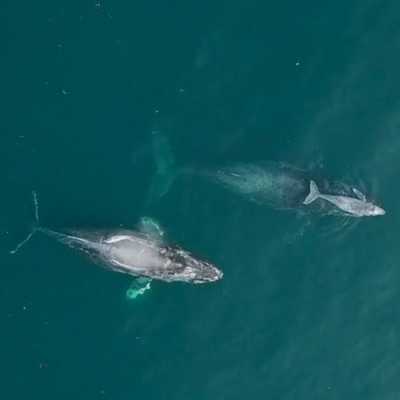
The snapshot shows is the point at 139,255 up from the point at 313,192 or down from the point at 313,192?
down

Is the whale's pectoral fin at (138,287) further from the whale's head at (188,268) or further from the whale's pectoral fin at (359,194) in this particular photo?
the whale's pectoral fin at (359,194)

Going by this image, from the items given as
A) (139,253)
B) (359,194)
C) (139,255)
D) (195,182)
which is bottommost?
(139,255)

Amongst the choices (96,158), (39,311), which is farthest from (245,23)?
(39,311)

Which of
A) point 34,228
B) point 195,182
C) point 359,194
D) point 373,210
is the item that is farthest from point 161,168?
point 373,210

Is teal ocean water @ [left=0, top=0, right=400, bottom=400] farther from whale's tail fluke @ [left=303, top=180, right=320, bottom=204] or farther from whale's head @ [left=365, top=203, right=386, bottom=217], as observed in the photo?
whale's tail fluke @ [left=303, top=180, right=320, bottom=204]

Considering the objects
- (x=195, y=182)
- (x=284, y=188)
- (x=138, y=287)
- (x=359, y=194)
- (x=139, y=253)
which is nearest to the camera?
(x=139, y=253)

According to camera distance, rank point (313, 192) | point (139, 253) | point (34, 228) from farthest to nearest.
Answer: point (313, 192) < point (139, 253) < point (34, 228)

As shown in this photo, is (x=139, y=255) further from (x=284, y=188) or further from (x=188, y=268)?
(x=284, y=188)
